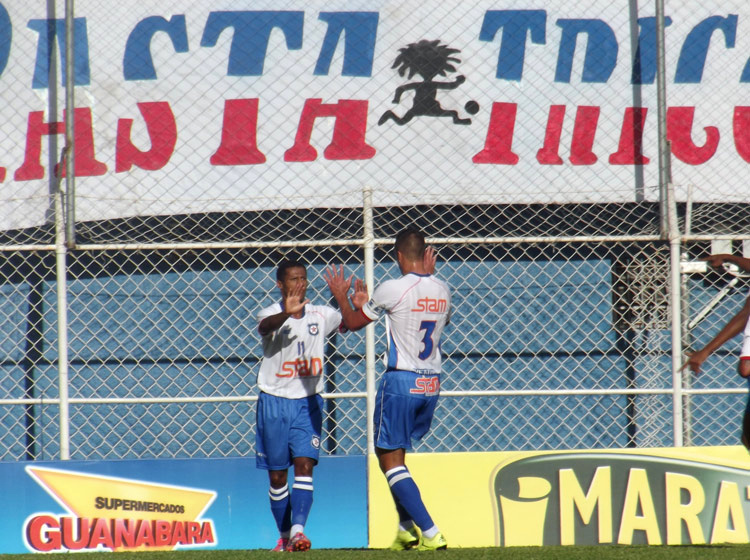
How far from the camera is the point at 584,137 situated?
6.45 meters

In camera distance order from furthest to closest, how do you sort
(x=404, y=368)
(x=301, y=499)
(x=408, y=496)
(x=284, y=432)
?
(x=284, y=432), (x=301, y=499), (x=404, y=368), (x=408, y=496)

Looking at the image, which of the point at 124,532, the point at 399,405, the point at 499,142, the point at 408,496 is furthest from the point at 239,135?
the point at 408,496

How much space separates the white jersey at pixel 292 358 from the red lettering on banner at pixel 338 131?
69.7 inches

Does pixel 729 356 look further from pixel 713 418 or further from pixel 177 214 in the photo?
pixel 177 214

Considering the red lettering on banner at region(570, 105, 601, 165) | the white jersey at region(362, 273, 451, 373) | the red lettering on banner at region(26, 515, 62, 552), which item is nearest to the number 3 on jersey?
the white jersey at region(362, 273, 451, 373)

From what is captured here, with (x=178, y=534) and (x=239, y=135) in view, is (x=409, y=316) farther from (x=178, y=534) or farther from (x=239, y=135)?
(x=239, y=135)

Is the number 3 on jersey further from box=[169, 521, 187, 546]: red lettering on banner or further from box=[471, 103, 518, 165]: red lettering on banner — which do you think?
box=[471, 103, 518, 165]: red lettering on banner

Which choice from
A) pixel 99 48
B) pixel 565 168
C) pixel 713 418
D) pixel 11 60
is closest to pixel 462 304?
pixel 565 168

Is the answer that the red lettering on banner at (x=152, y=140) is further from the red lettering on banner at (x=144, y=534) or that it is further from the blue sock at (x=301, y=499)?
the blue sock at (x=301, y=499)

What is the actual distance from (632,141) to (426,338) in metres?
2.84

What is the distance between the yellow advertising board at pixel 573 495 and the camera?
5.30 meters

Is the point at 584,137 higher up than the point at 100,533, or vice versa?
the point at 584,137

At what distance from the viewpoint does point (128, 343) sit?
22.3 ft

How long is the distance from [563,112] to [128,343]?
12.7 ft
